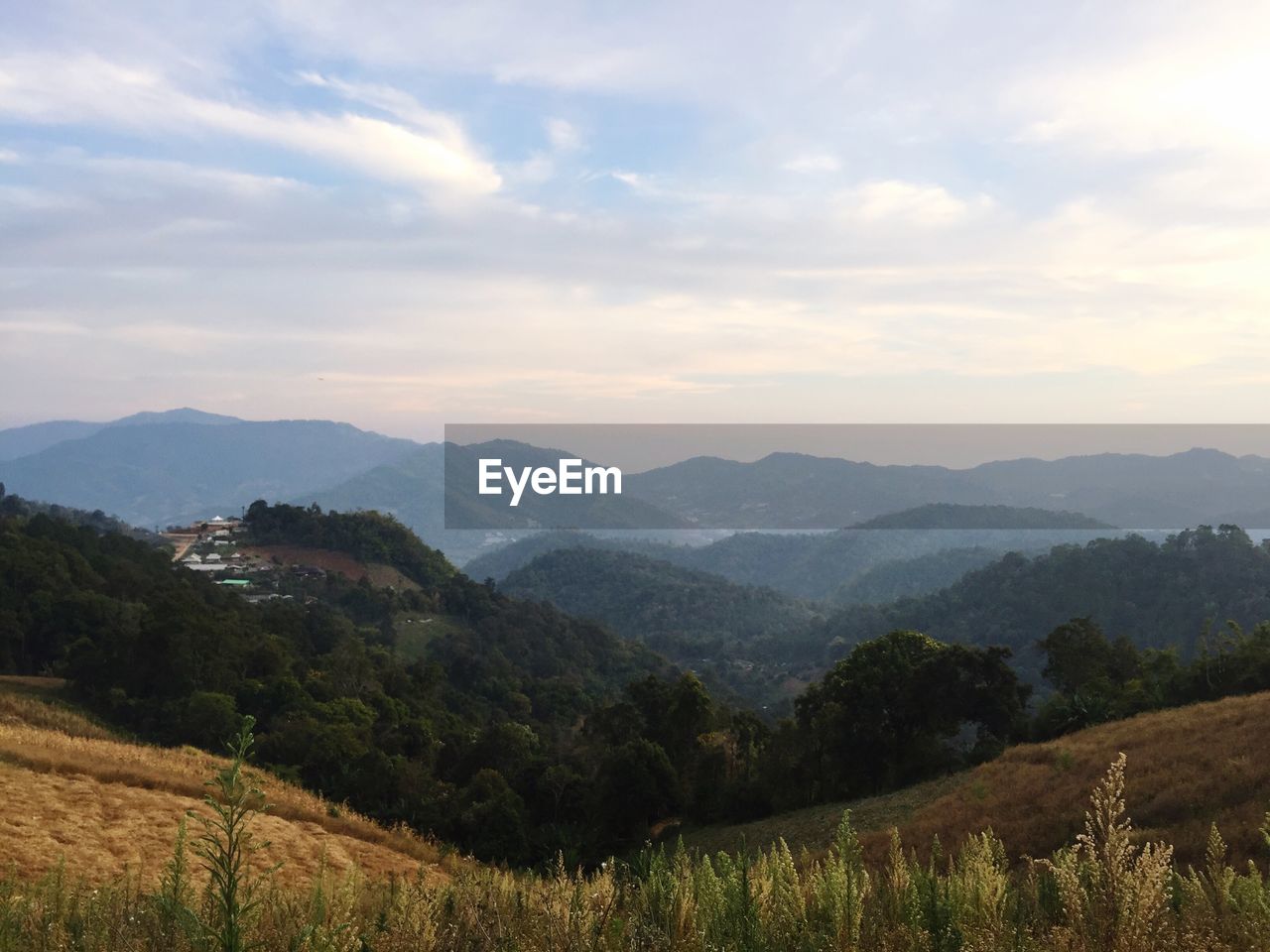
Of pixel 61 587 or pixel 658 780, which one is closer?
pixel 658 780

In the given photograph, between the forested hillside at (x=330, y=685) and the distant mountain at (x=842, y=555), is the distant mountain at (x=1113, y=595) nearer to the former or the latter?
the forested hillside at (x=330, y=685)

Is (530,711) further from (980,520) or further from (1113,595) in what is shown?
(980,520)

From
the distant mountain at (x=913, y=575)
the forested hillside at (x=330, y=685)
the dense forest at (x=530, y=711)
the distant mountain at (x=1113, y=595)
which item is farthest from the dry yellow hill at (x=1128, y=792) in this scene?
the distant mountain at (x=913, y=575)

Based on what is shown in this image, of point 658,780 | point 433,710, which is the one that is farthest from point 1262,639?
point 433,710

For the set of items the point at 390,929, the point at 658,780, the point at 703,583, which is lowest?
the point at 703,583

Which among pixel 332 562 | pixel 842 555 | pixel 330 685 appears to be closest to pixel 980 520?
pixel 842 555

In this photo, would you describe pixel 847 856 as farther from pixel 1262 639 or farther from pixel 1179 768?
pixel 1262 639

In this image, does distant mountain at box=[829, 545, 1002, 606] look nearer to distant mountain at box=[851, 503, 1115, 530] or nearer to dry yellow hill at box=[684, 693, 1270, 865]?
distant mountain at box=[851, 503, 1115, 530]

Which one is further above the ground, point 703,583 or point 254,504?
point 254,504
